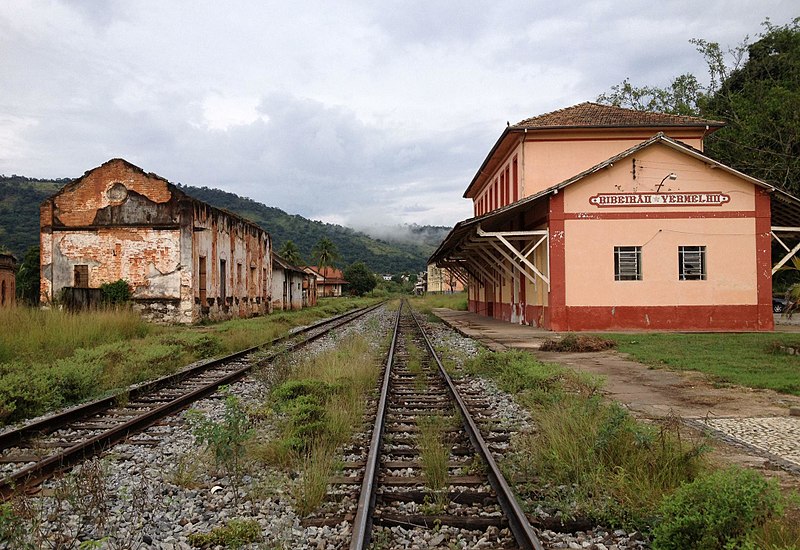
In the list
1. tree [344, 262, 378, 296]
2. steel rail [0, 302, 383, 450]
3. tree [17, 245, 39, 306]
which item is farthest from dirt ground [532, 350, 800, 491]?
tree [344, 262, 378, 296]

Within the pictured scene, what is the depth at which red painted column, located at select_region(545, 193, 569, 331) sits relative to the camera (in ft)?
59.5

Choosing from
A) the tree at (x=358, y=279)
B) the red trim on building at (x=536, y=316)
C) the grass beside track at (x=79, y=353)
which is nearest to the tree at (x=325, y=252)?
the tree at (x=358, y=279)

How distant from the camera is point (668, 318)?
59.9ft

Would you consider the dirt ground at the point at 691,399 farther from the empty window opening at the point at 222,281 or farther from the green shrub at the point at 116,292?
the empty window opening at the point at 222,281

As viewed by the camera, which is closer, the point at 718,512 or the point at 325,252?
the point at 718,512

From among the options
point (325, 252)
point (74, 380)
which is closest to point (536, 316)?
point (74, 380)

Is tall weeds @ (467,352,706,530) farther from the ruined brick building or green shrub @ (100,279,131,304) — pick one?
green shrub @ (100,279,131,304)

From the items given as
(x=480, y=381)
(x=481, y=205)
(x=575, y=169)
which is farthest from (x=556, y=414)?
(x=481, y=205)

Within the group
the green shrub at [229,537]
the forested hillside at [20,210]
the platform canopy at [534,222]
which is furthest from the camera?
the forested hillside at [20,210]

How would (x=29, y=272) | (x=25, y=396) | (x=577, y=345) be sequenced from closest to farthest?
1. (x=25, y=396)
2. (x=577, y=345)
3. (x=29, y=272)

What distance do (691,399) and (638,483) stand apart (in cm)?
439

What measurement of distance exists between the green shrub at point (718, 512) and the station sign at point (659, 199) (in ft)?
50.7

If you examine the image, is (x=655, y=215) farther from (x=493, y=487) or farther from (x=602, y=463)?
(x=493, y=487)

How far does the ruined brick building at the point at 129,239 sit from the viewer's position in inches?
898
